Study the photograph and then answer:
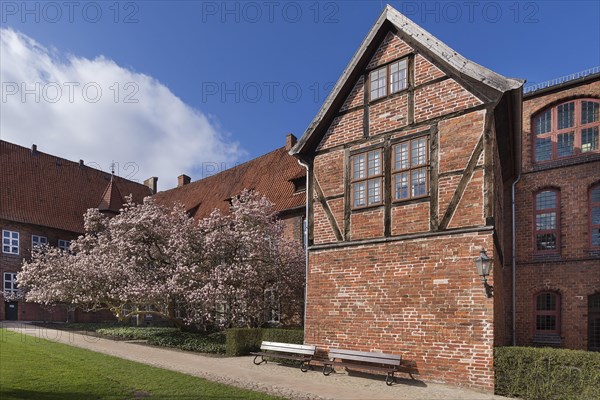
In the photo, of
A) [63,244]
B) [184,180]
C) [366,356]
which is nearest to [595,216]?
[366,356]

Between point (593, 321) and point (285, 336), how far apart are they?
1045 cm

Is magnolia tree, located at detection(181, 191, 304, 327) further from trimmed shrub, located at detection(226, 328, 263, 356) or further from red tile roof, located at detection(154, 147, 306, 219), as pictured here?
red tile roof, located at detection(154, 147, 306, 219)

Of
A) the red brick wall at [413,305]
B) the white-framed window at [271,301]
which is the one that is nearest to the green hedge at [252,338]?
the red brick wall at [413,305]

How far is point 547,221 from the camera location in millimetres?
15750

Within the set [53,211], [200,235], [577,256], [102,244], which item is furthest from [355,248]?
[53,211]

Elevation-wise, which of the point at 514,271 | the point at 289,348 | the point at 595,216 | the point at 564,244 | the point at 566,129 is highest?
the point at 566,129

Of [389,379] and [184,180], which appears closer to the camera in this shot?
[389,379]

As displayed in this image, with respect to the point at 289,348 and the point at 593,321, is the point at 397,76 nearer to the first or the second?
the point at 289,348

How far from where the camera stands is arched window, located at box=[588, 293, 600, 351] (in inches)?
560

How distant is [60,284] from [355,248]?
46.3ft

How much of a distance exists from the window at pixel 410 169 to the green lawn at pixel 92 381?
5.91 m

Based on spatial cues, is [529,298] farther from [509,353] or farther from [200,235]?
[200,235]

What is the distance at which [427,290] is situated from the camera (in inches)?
388

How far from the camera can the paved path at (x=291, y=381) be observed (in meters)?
8.56
